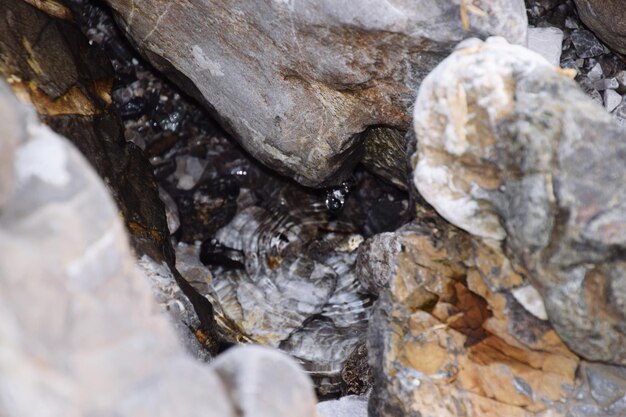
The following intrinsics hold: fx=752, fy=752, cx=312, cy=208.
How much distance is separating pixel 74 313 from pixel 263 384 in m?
0.54

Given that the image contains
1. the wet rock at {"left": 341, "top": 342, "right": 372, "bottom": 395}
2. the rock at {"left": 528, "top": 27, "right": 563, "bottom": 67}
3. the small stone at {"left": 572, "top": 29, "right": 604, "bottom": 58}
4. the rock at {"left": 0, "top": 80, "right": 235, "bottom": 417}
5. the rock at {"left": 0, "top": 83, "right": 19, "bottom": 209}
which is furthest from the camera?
the small stone at {"left": 572, "top": 29, "right": 604, "bottom": 58}

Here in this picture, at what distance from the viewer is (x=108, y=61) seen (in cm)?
421

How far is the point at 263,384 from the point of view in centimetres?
205

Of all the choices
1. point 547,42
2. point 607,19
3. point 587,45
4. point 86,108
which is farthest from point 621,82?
point 86,108

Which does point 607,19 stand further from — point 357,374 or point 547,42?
point 357,374

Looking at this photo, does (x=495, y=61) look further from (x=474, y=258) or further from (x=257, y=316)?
(x=257, y=316)

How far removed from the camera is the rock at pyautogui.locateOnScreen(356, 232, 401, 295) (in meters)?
3.86

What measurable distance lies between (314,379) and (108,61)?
6.87 ft

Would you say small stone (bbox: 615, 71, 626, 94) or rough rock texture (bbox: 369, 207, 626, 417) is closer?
rough rock texture (bbox: 369, 207, 626, 417)

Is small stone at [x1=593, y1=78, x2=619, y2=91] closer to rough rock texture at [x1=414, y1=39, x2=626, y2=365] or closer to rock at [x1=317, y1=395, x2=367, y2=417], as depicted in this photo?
rough rock texture at [x1=414, y1=39, x2=626, y2=365]

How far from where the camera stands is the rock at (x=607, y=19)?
12.7 ft

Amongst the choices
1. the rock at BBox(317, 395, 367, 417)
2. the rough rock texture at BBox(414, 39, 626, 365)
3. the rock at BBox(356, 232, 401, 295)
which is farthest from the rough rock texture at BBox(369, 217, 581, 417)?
the rock at BBox(356, 232, 401, 295)

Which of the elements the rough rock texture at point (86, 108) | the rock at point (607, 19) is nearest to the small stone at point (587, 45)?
the rock at point (607, 19)

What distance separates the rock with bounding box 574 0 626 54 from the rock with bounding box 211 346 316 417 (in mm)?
2767
